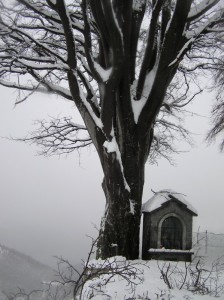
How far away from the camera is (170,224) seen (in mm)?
11102

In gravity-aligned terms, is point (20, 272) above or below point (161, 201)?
below

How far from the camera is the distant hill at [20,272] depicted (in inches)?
4437

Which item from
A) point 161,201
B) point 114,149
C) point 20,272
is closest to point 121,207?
point 114,149

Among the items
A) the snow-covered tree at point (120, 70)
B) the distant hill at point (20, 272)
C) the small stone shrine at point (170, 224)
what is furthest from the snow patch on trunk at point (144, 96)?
the distant hill at point (20, 272)

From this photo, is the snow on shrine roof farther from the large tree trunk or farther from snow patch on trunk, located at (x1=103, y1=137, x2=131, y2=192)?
snow patch on trunk, located at (x1=103, y1=137, x2=131, y2=192)

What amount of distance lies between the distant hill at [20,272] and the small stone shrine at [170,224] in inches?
4025

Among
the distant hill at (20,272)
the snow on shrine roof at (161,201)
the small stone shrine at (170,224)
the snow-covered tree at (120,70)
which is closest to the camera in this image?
the snow-covered tree at (120,70)

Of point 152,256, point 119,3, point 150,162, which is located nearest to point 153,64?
point 119,3

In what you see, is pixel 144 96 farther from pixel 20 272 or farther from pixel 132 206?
pixel 20 272

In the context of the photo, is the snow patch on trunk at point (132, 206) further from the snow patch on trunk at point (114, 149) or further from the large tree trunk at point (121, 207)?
the snow patch on trunk at point (114, 149)

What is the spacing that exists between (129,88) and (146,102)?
511 mm

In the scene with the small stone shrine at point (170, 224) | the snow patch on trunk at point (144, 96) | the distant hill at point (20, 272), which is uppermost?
the snow patch on trunk at point (144, 96)

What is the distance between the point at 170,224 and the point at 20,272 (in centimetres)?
12170

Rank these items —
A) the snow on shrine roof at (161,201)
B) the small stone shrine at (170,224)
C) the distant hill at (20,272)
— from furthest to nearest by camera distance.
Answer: the distant hill at (20,272) → the snow on shrine roof at (161,201) → the small stone shrine at (170,224)
